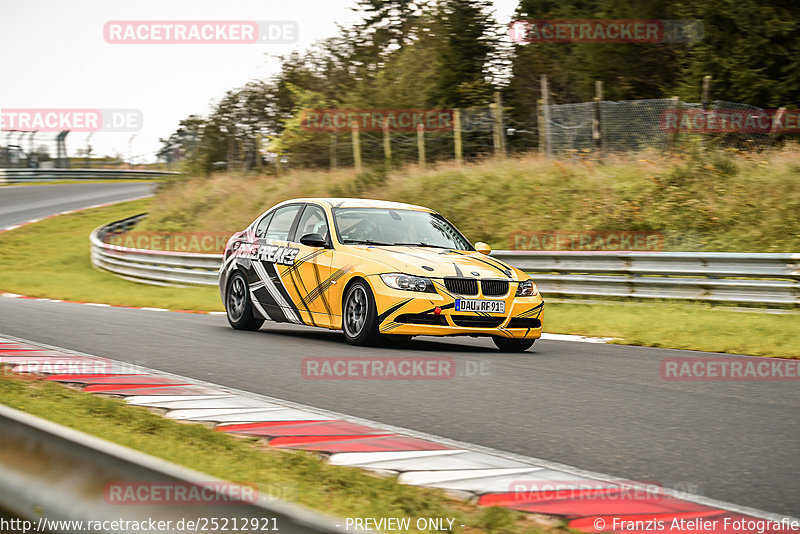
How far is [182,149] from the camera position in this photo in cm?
4291

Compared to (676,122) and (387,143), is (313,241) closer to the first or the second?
(676,122)

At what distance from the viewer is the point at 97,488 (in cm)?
297

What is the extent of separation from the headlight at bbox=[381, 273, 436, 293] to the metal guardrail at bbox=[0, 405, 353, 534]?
21.0ft

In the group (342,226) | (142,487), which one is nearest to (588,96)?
(342,226)

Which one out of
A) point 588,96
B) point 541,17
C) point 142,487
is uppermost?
point 541,17

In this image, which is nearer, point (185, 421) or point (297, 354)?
point (185, 421)

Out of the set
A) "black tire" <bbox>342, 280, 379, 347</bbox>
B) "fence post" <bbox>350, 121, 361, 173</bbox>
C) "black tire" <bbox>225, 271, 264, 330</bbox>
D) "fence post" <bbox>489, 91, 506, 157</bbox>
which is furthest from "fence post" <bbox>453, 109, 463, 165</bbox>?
"black tire" <bbox>342, 280, 379, 347</bbox>

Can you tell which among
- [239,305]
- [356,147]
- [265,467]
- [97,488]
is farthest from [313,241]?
[356,147]

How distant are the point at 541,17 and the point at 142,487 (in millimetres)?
36274

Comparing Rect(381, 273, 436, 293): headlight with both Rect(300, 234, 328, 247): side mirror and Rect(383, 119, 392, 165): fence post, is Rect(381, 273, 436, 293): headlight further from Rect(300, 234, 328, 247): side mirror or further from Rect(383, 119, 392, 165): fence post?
Rect(383, 119, 392, 165): fence post

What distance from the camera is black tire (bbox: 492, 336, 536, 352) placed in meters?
10.4

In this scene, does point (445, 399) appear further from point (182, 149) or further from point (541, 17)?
point (182, 149)

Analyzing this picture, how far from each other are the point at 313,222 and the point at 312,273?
86 centimetres

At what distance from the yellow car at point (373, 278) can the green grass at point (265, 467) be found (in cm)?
386
